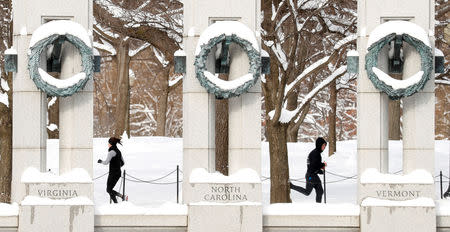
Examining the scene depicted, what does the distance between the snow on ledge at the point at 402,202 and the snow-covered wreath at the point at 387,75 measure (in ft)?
6.19

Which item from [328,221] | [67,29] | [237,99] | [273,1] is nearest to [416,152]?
[328,221]

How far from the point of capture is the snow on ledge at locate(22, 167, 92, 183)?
755 inches

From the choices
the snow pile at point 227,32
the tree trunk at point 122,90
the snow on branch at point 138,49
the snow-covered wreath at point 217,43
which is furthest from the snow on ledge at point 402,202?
the snow on branch at point 138,49

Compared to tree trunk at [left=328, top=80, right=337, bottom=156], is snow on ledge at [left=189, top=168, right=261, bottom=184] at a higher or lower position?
lower

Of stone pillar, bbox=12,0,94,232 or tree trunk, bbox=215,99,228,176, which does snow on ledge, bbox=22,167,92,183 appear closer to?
stone pillar, bbox=12,0,94,232

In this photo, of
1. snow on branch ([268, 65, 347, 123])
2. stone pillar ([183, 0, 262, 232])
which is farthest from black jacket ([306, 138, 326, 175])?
stone pillar ([183, 0, 262, 232])

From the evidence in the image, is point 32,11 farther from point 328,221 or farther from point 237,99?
point 328,221

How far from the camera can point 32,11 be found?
19688 mm

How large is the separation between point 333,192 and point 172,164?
838 cm

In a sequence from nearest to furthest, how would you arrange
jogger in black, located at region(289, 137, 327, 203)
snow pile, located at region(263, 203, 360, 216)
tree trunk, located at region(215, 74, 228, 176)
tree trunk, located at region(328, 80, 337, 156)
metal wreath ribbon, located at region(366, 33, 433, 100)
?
snow pile, located at region(263, 203, 360, 216), metal wreath ribbon, located at region(366, 33, 433, 100), jogger in black, located at region(289, 137, 327, 203), tree trunk, located at region(215, 74, 228, 176), tree trunk, located at region(328, 80, 337, 156)

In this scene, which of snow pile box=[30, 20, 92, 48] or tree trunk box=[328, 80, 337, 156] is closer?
snow pile box=[30, 20, 92, 48]

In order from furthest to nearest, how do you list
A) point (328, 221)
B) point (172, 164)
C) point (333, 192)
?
point (172, 164) < point (333, 192) < point (328, 221)

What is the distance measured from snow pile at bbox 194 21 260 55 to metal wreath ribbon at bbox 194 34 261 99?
0.06 meters

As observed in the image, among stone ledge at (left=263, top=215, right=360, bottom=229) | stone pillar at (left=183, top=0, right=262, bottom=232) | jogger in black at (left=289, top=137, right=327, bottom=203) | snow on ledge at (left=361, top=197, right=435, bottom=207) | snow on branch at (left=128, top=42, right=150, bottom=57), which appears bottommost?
stone ledge at (left=263, top=215, right=360, bottom=229)
